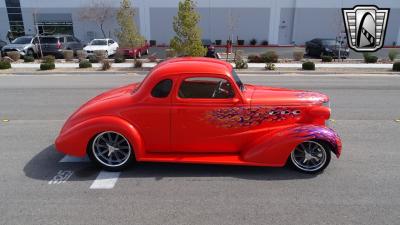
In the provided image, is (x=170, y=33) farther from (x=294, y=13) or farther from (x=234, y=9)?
(x=294, y=13)

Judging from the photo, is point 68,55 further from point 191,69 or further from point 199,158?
point 199,158

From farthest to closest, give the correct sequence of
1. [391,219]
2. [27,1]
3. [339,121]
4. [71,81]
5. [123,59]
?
[27,1], [123,59], [71,81], [339,121], [391,219]

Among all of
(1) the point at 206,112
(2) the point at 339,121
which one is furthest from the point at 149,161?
(2) the point at 339,121

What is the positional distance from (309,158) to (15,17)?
135 feet

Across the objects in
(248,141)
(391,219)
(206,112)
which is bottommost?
(391,219)

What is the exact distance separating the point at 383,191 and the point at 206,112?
8.78 feet

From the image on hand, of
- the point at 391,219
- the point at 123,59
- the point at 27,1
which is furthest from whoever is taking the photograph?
the point at 27,1

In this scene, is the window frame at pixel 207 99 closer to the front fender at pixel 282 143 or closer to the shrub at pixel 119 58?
the front fender at pixel 282 143

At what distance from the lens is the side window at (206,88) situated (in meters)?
4.58

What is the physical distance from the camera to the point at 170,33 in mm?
36594

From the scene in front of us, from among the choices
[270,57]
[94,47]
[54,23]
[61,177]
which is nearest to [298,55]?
[270,57]

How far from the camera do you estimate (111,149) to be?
4.73 m

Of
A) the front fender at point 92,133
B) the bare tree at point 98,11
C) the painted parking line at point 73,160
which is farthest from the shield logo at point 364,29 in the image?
the bare tree at point 98,11

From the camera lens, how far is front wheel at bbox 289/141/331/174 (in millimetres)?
4641
